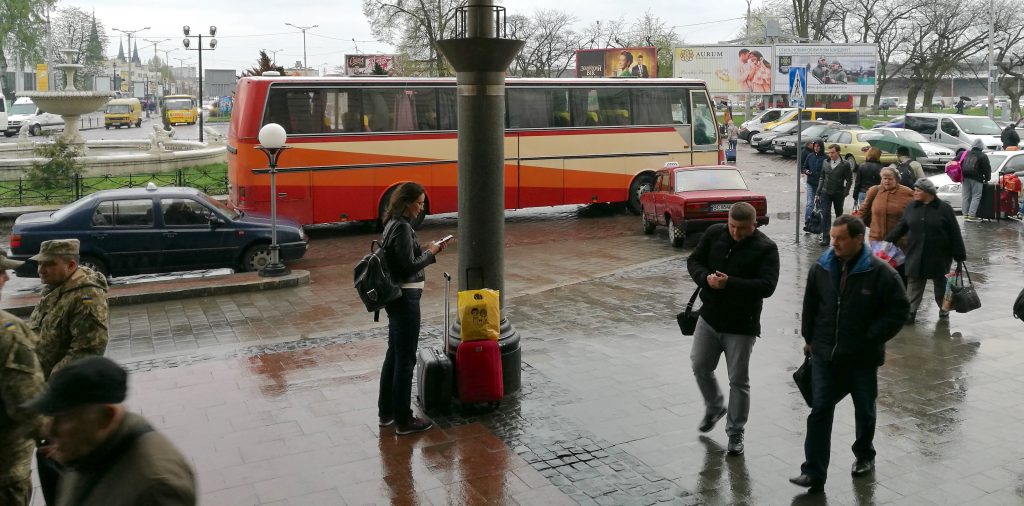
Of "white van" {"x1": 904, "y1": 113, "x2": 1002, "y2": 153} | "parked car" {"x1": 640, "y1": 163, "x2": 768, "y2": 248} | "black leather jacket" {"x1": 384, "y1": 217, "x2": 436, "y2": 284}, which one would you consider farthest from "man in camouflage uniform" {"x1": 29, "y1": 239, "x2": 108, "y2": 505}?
"white van" {"x1": 904, "y1": 113, "x2": 1002, "y2": 153}

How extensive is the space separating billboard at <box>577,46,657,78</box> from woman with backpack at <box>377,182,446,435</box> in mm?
52375

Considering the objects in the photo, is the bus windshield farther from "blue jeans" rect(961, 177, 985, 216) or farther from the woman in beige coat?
the woman in beige coat

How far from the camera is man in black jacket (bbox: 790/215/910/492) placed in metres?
5.90

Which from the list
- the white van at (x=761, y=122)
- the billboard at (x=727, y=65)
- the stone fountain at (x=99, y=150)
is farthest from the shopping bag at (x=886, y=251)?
the billboard at (x=727, y=65)

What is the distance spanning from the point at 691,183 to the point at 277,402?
36.6ft

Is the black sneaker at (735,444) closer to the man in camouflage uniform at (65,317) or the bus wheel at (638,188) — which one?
the man in camouflage uniform at (65,317)

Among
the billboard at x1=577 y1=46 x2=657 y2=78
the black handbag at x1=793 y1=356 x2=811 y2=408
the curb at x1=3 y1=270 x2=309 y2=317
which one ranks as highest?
the billboard at x1=577 y1=46 x2=657 y2=78

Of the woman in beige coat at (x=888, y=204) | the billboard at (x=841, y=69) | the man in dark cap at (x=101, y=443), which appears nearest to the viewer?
the man in dark cap at (x=101, y=443)

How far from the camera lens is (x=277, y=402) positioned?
8.20m

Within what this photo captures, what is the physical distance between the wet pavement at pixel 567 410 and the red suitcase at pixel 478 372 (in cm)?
19

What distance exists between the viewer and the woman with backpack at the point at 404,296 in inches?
272

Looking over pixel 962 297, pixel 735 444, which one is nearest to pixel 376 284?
pixel 735 444

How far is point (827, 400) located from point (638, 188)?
16.7m

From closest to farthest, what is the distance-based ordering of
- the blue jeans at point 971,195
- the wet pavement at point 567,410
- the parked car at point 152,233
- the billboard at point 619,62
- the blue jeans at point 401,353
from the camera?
1. the wet pavement at point 567,410
2. the blue jeans at point 401,353
3. the parked car at point 152,233
4. the blue jeans at point 971,195
5. the billboard at point 619,62
